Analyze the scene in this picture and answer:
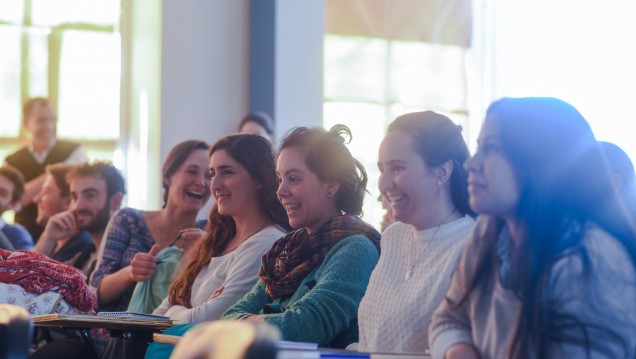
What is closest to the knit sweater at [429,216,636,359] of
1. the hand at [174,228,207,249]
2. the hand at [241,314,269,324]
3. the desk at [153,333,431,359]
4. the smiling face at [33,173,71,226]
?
the desk at [153,333,431,359]

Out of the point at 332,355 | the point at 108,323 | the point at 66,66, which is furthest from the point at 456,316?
the point at 66,66

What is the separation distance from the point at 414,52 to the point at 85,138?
2.82 meters

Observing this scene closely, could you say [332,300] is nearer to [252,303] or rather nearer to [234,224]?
[252,303]

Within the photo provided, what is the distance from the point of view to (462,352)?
225cm

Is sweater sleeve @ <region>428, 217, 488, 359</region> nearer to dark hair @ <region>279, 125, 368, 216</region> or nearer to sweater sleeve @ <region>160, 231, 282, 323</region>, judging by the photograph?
dark hair @ <region>279, 125, 368, 216</region>

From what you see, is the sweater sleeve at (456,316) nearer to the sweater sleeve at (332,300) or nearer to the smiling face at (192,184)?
the sweater sleeve at (332,300)

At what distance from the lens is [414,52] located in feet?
29.3

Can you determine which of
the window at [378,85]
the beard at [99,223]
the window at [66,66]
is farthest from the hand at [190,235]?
the window at [378,85]

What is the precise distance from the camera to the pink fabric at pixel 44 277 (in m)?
4.05

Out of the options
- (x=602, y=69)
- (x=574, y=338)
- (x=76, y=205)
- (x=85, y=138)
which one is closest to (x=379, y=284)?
(x=574, y=338)

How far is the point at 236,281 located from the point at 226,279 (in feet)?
0.24

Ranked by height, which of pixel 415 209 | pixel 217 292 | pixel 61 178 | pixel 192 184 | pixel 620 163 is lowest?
pixel 217 292

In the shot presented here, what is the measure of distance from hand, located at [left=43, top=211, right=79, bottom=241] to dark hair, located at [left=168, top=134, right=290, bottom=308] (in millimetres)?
1482

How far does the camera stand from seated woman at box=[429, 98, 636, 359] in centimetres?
208
